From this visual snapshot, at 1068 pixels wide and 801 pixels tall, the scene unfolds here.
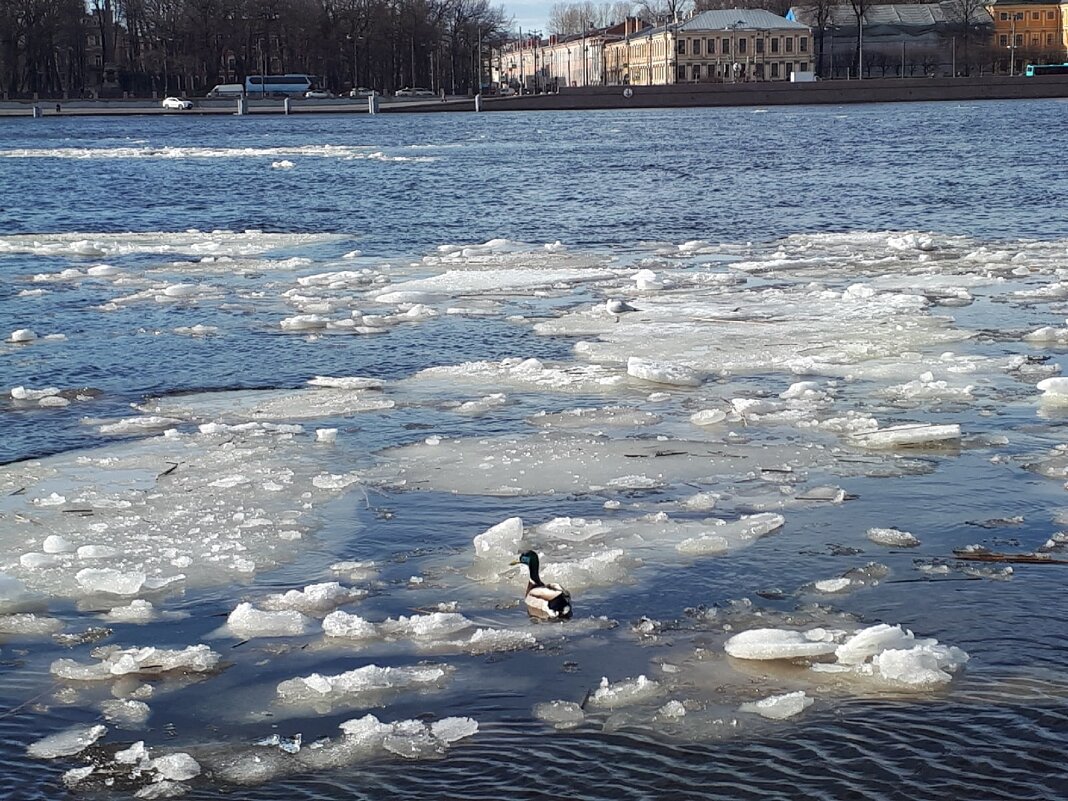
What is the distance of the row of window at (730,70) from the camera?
13012 cm

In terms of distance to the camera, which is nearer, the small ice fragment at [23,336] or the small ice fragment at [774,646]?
the small ice fragment at [774,646]

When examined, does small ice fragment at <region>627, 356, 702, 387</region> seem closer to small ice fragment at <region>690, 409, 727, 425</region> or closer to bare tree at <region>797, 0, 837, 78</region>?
small ice fragment at <region>690, 409, 727, 425</region>

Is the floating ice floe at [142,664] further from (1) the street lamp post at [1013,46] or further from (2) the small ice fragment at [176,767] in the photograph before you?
(1) the street lamp post at [1013,46]

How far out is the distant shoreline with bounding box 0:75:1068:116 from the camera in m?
106

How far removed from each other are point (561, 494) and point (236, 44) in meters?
122

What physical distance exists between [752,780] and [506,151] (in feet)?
165

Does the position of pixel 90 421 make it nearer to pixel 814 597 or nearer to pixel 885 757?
pixel 814 597

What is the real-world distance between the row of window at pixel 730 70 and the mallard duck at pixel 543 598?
414ft

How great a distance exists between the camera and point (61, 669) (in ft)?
18.2

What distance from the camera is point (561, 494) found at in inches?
303

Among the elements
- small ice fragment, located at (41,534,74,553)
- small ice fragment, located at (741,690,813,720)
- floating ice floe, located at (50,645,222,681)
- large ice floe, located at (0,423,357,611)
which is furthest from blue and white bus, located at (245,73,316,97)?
small ice fragment, located at (741,690,813,720)

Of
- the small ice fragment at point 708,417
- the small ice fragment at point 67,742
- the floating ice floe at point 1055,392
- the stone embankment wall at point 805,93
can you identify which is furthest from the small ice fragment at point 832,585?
the stone embankment wall at point 805,93

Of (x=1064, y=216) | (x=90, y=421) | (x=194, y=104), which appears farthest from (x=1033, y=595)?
(x=194, y=104)

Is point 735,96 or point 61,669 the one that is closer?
point 61,669
